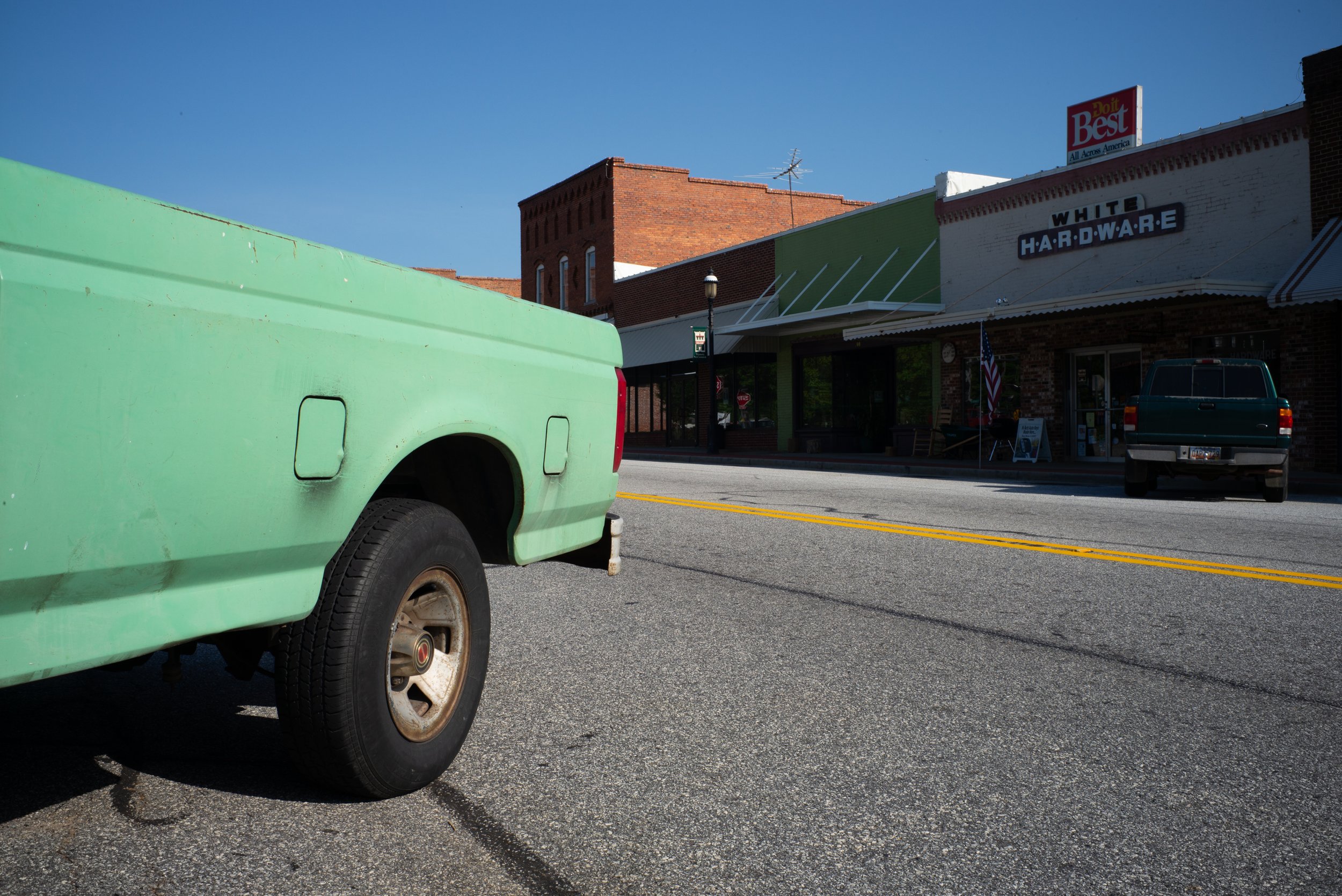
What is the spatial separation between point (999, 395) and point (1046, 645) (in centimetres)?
1919

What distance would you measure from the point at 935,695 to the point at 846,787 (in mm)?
1211

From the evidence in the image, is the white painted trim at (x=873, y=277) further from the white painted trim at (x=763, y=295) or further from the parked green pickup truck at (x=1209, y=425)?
the parked green pickup truck at (x=1209, y=425)

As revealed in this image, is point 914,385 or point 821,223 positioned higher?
point 821,223

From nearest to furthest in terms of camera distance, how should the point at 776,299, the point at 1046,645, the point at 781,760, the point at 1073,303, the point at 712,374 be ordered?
the point at 781,760 < the point at 1046,645 < the point at 1073,303 < the point at 712,374 < the point at 776,299

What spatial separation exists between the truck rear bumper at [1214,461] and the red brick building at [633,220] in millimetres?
26278

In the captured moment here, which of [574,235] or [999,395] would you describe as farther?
[574,235]

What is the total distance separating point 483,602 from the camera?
356 cm

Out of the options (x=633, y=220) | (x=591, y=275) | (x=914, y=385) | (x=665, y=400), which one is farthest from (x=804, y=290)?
(x=591, y=275)

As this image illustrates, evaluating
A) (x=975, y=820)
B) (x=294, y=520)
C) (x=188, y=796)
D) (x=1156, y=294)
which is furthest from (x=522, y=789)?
(x=1156, y=294)

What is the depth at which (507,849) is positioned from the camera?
2.89 m

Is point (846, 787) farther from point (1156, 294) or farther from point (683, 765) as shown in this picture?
point (1156, 294)

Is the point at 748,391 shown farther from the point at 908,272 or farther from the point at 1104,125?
the point at 1104,125

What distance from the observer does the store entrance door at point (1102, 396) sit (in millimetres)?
21484

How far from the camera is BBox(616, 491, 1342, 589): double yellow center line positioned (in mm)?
7427
